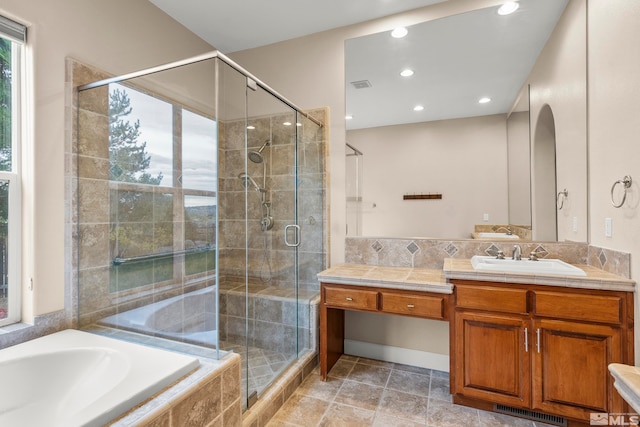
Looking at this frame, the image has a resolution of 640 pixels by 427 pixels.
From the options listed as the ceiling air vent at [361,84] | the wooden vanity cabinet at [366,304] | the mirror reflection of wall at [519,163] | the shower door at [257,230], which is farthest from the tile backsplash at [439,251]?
the ceiling air vent at [361,84]

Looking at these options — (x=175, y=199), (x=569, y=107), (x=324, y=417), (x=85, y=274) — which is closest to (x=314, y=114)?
(x=175, y=199)

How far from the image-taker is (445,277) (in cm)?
210

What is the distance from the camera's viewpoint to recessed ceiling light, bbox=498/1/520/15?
2193 millimetres

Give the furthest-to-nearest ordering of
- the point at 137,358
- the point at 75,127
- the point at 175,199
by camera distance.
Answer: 1. the point at 175,199
2. the point at 75,127
3. the point at 137,358

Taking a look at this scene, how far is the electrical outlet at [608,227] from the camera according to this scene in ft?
5.86

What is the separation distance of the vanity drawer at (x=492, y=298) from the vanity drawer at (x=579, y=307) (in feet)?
0.26

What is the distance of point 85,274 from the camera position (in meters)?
1.92

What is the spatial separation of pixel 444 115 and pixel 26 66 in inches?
104

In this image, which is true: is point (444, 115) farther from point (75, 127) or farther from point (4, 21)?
point (4, 21)

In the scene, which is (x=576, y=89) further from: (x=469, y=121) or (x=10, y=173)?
(x=10, y=173)

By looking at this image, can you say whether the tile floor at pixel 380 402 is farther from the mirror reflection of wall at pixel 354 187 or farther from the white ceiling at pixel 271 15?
the white ceiling at pixel 271 15

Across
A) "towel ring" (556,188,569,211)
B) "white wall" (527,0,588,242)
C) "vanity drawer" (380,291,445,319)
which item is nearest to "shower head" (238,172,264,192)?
"vanity drawer" (380,291,445,319)

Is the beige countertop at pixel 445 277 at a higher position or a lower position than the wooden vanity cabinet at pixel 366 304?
higher

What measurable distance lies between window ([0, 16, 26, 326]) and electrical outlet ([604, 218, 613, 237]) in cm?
328
